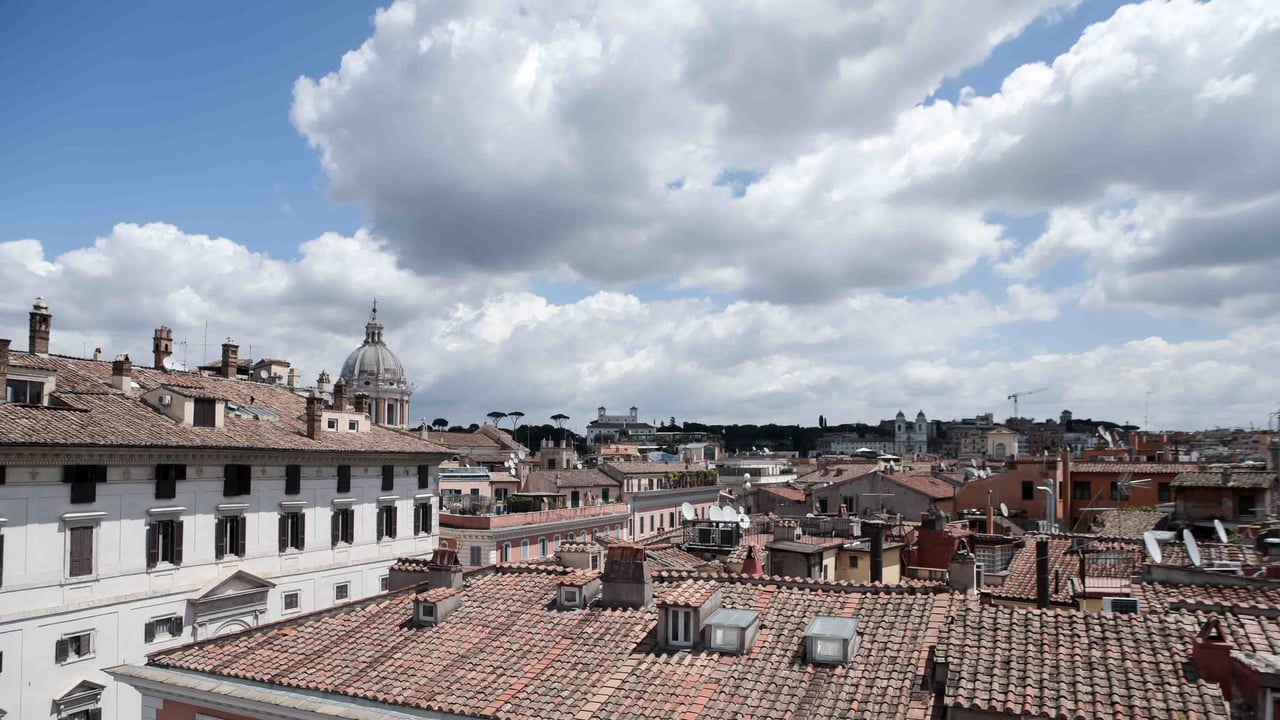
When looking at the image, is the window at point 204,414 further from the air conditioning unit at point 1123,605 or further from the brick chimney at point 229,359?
the air conditioning unit at point 1123,605

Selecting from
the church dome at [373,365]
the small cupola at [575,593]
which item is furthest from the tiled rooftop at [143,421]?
the church dome at [373,365]

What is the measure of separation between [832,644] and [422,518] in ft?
99.5

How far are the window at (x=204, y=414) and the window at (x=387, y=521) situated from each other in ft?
29.2

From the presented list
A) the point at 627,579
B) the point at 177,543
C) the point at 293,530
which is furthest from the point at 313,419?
the point at 627,579

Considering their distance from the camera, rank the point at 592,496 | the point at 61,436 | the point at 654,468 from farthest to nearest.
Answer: the point at 654,468
the point at 592,496
the point at 61,436

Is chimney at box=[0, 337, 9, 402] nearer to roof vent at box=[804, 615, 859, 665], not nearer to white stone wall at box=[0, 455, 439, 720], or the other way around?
white stone wall at box=[0, 455, 439, 720]

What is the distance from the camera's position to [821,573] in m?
28.1

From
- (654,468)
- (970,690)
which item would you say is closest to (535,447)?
(654,468)

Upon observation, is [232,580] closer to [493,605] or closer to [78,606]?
[78,606]

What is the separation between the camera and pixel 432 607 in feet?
56.0

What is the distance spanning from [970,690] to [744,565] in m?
12.3

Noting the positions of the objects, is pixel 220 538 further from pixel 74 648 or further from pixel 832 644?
pixel 832 644

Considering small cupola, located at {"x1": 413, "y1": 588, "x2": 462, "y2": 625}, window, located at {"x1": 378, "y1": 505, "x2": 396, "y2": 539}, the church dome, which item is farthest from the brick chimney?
the church dome

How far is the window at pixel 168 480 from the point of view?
28.4 metres
